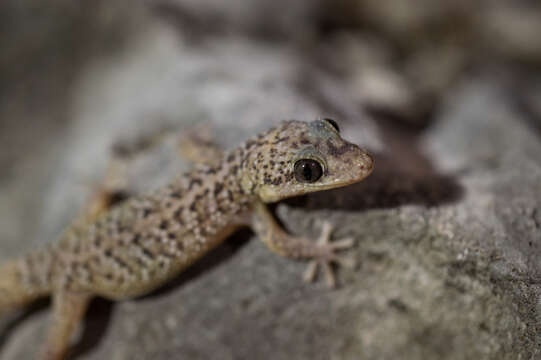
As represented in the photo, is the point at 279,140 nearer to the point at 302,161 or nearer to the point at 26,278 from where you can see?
the point at 302,161

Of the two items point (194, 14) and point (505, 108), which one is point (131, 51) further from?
point (505, 108)

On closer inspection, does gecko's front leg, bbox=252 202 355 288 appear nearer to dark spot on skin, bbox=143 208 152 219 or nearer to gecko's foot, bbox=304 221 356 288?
gecko's foot, bbox=304 221 356 288

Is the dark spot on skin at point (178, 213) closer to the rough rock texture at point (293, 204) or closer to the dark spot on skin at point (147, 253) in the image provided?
→ the dark spot on skin at point (147, 253)

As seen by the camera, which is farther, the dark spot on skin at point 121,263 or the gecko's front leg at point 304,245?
the dark spot on skin at point 121,263

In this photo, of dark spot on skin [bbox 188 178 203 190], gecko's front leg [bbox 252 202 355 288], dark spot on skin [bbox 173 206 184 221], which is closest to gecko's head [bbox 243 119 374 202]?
gecko's front leg [bbox 252 202 355 288]

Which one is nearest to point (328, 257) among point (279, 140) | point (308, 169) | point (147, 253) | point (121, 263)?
point (308, 169)

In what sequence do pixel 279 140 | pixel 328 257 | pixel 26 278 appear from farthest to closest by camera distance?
1. pixel 26 278
2. pixel 328 257
3. pixel 279 140

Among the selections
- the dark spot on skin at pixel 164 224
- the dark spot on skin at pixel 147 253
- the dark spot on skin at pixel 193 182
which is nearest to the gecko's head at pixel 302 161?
the dark spot on skin at pixel 193 182

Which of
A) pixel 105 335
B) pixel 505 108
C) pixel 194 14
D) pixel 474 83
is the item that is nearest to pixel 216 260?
pixel 105 335
